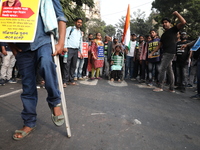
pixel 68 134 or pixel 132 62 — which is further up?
pixel 132 62

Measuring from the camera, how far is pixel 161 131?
235 cm

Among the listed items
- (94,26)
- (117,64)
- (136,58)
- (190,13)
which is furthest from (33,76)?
(94,26)

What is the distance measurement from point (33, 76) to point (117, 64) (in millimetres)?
5848

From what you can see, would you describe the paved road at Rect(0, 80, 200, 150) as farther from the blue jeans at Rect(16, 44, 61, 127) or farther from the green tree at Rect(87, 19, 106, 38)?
the green tree at Rect(87, 19, 106, 38)

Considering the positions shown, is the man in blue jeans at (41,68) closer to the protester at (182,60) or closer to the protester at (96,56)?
the protester at (182,60)

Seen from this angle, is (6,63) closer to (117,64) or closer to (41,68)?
(41,68)

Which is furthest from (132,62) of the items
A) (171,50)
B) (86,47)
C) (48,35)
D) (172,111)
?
(48,35)

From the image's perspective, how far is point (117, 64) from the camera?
7766 millimetres

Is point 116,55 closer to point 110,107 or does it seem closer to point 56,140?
point 110,107

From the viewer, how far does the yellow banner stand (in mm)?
1920

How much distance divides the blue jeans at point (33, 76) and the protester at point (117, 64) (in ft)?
18.2

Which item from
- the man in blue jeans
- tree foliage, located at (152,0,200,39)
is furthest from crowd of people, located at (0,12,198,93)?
tree foliage, located at (152,0,200,39)

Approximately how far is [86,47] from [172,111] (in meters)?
5.47

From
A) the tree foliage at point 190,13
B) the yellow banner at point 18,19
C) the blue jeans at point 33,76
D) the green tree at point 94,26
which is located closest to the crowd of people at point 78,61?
the blue jeans at point 33,76
